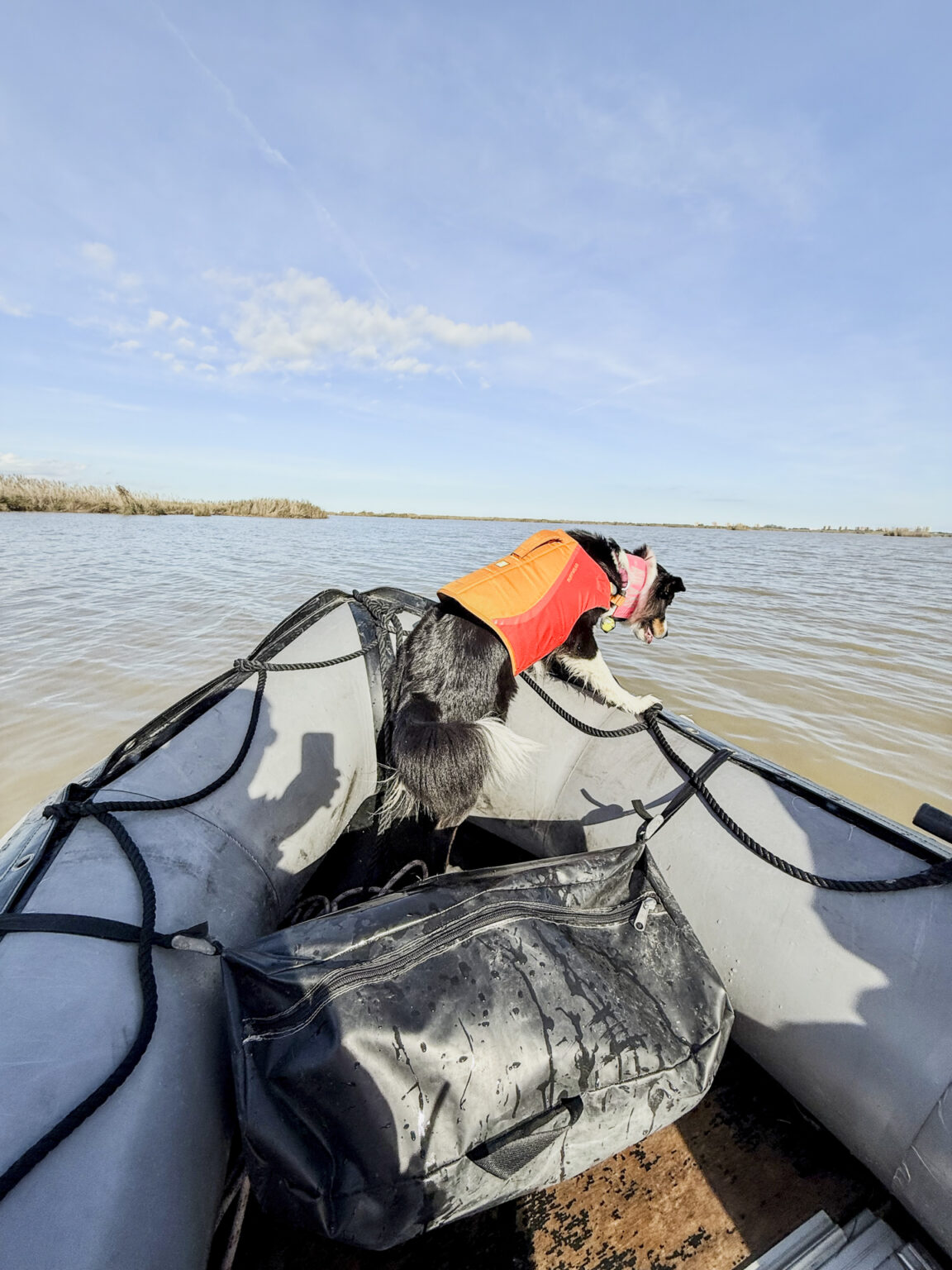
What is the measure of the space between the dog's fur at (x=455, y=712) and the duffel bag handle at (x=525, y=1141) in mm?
1237

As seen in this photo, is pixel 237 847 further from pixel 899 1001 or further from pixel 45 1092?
pixel 899 1001

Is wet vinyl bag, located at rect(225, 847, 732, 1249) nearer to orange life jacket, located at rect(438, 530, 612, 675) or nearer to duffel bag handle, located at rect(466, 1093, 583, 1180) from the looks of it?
duffel bag handle, located at rect(466, 1093, 583, 1180)

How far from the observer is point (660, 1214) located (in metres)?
1.28

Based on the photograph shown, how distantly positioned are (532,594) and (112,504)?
114ft

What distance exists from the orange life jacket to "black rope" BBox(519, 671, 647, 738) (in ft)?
0.80

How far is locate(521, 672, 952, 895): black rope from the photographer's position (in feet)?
4.36

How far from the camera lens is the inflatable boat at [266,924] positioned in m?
0.89

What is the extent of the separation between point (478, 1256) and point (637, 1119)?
54 centimetres

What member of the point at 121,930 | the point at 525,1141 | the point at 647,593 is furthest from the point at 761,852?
the point at 647,593

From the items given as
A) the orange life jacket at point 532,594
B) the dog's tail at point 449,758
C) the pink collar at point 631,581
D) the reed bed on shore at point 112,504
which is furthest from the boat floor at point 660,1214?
the reed bed on shore at point 112,504

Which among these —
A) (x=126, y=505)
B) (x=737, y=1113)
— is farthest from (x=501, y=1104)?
(x=126, y=505)

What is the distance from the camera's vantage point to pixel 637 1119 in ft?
3.79

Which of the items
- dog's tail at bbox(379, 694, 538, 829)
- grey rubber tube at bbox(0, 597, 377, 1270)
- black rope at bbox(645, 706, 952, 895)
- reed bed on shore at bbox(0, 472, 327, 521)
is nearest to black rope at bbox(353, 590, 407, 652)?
dog's tail at bbox(379, 694, 538, 829)

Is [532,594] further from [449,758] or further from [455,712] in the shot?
[449,758]
